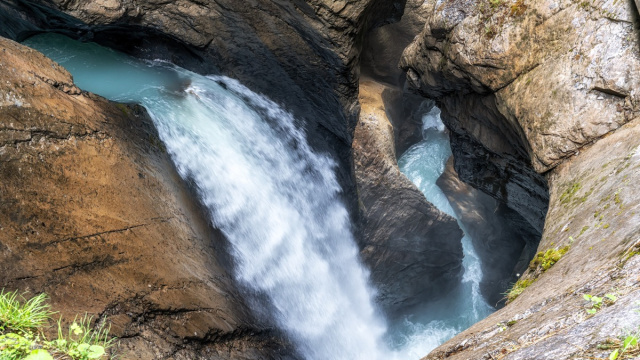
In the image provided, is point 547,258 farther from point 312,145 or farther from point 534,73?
point 312,145

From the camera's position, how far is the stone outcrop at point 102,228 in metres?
4.98

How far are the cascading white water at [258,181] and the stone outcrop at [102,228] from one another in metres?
1.25

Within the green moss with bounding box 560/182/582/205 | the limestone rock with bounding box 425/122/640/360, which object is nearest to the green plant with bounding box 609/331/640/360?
the limestone rock with bounding box 425/122/640/360

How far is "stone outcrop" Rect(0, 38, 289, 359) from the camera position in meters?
4.98

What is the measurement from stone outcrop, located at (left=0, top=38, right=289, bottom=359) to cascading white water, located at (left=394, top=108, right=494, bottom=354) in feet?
32.5

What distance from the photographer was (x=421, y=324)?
1628 cm

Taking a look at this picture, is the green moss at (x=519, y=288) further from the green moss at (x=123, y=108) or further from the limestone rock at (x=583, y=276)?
the green moss at (x=123, y=108)

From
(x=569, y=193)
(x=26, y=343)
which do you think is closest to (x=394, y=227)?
(x=569, y=193)

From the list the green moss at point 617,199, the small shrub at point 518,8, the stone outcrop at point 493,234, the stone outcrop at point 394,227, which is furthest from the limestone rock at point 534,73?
the stone outcrop at point 493,234

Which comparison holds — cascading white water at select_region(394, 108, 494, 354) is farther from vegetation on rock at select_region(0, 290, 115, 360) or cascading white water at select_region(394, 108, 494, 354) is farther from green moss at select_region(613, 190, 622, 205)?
vegetation on rock at select_region(0, 290, 115, 360)

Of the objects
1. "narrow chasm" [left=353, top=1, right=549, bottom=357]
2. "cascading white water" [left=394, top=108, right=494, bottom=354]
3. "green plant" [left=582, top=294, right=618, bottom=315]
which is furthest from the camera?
"cascading white water" [left=394, top=108, right=494, bottom=354]

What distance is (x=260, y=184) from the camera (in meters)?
9.79

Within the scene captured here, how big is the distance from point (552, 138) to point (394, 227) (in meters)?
7.95

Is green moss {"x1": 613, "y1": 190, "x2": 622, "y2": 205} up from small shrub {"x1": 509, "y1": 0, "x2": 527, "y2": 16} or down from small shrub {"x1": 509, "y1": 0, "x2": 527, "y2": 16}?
down
